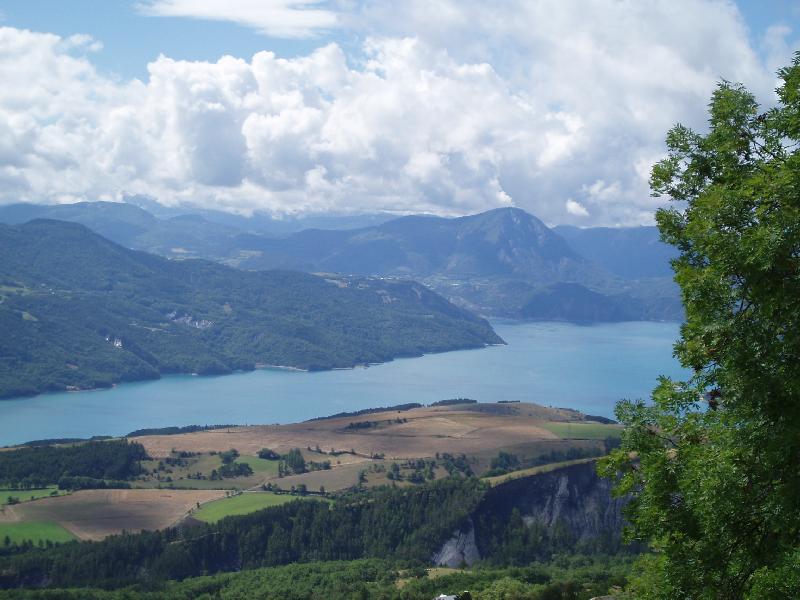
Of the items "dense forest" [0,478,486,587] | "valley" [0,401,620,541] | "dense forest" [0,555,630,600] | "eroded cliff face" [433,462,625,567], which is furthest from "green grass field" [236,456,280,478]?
"dense forest" [0,555,630,600]

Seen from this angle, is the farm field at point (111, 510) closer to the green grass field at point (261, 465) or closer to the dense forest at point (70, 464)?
the dense forest at point (70, 464)

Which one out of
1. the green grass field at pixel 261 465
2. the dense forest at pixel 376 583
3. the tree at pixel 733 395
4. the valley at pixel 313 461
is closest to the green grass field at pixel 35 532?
the valley at pixel 313 461

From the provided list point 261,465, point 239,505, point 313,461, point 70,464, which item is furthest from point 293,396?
point 239,505

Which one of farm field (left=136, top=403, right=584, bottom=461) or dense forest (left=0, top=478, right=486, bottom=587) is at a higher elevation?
farm field (left=136, top=403, right=584, bottom=461)

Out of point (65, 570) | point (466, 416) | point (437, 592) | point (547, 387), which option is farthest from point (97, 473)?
point (547, 387)

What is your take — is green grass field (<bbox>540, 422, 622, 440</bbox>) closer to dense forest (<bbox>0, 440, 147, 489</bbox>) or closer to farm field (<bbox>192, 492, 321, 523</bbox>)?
farm field (<bbox>192, 492, 321, 523</bbox>)

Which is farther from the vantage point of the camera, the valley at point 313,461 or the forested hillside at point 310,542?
the valley at point 313,461

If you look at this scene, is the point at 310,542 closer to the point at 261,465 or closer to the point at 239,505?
the point at 239,505
